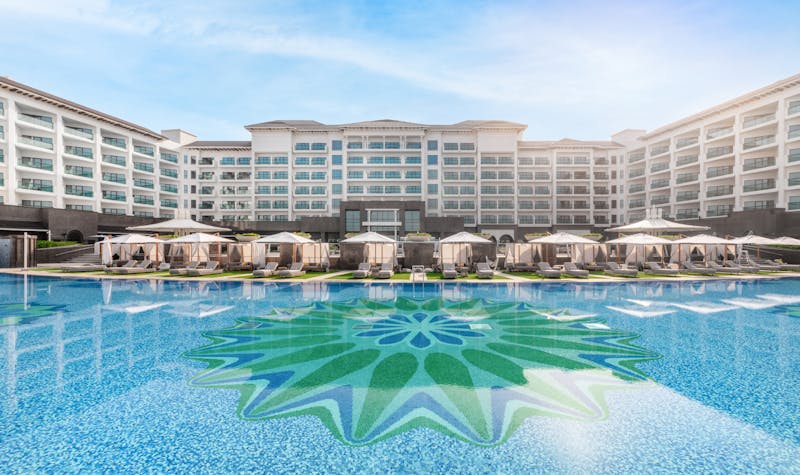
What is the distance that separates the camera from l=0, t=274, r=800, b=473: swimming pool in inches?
172

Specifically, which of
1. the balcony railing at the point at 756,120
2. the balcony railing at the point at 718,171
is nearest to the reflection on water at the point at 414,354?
the balcony railing at the point at 756,120

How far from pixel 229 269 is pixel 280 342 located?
1945cm

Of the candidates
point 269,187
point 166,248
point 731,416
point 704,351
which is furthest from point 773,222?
point 269,187

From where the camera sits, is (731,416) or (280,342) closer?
(731,416)

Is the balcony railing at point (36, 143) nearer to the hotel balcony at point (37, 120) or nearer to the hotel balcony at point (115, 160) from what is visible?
the hotel balcony at point (37, 120)

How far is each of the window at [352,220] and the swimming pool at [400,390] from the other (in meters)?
36.2

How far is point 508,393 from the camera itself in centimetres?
602

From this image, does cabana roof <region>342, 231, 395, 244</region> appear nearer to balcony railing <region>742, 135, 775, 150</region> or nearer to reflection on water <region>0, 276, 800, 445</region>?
reflection on water <region>0, 276, 800, 445</region>

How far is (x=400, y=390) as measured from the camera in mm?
6148

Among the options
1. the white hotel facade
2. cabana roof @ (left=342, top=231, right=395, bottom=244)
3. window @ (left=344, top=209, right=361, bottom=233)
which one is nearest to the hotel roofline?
the white hotel facade

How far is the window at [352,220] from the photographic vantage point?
48562 millimetres

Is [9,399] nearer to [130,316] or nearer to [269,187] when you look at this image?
[130,316]

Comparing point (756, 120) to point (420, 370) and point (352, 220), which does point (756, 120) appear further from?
point (420, 370)

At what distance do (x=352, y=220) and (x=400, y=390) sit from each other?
43387 mm
